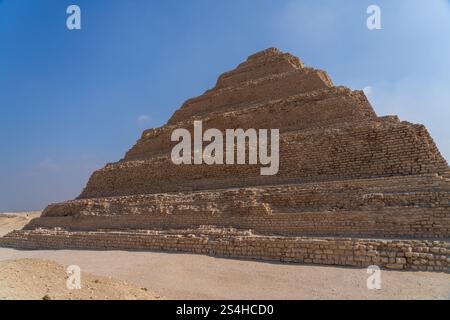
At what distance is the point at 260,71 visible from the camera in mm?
22297

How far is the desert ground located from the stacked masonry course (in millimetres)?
623

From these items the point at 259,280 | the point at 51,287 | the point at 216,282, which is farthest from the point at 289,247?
the point at 51,287

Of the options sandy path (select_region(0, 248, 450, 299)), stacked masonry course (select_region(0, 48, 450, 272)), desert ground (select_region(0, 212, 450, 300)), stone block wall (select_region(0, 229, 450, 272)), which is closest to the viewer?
desert ground (select_region(0, 212, 450, 300))

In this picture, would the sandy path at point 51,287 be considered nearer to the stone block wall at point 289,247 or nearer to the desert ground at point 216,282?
the desert ground at point 216,282

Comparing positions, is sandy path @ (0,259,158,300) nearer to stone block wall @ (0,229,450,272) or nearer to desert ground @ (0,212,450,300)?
desert ground @ (0,212,450,300)

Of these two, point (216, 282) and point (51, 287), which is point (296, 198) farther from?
point (51, 287)

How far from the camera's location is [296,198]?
32.6ft

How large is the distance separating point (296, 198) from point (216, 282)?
4.57 meters

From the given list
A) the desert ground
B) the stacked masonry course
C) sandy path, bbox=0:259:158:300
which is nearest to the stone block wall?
the stacked masonry course

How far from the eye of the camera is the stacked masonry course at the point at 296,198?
7.36 meters

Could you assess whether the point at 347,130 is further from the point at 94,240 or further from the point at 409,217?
the point at 94,240

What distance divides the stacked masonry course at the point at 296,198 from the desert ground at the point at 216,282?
62cm

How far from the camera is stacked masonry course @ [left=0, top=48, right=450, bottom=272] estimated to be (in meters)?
7.36
